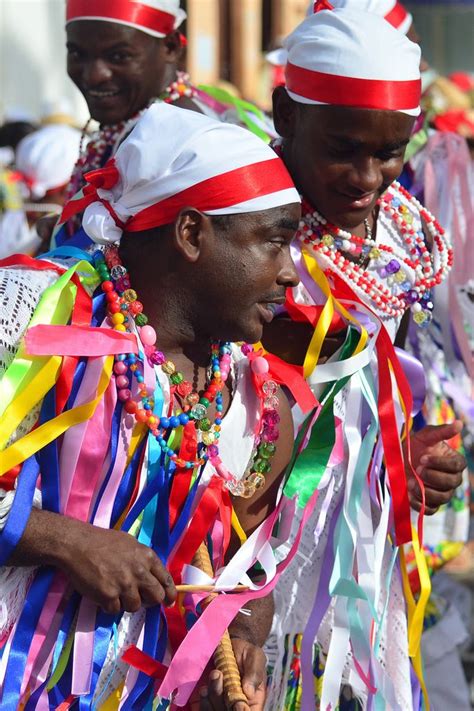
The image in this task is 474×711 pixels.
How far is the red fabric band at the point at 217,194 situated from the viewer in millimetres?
2311

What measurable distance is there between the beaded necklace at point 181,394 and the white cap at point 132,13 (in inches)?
54.7

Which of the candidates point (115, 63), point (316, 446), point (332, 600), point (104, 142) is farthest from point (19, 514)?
point (115, 63)

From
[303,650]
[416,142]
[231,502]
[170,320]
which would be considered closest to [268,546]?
[231,502]

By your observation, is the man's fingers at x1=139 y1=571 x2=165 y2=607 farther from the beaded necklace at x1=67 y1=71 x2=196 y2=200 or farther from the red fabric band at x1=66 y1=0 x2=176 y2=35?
the red fabric band at x1=66 y1=0 x2=176 y2=35

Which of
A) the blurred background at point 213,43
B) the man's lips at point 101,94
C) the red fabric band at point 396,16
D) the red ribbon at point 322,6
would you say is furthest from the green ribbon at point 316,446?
the blurred background at point 213,43

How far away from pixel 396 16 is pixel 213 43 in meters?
8.77

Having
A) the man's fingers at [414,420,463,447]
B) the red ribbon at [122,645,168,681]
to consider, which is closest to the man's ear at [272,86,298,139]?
the man's fingers at [414,420,463,447]

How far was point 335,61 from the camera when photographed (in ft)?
8.84

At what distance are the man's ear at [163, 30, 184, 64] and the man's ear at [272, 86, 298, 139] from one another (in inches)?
39.5

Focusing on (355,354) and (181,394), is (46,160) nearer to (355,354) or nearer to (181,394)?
(355,354)

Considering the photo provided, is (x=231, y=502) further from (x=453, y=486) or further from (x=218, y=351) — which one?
(x=453, y=486)

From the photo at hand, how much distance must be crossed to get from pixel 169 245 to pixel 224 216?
0.12 metres

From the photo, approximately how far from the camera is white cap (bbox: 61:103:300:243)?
230 cm

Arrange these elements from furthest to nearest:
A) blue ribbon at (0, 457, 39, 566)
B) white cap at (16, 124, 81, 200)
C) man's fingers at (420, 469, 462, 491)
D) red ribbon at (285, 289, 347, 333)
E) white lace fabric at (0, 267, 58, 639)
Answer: white cap at (16, 124, 81, 200) → man's fingers at (420, 469, 462, 491) → red ribbon at (285, 289, 347, 333) → white lace fabric at (0, 267, 58, 639) → blue ribbon at (0, 457, 39, 566)
